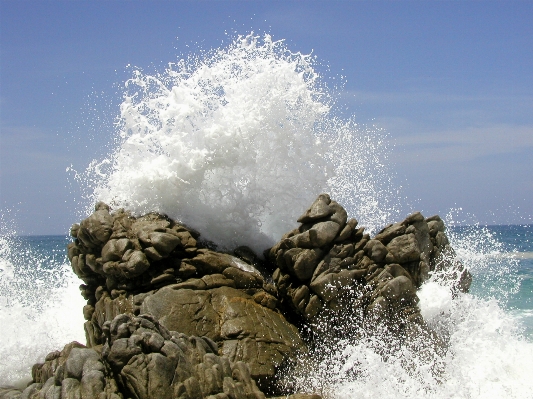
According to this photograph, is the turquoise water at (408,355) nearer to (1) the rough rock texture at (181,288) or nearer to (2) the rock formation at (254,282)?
(2) the rock formation at (254,282)

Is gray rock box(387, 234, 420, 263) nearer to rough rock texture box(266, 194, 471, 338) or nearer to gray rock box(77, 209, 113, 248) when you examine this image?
rough rock texture box(266, 194, 471, 338)

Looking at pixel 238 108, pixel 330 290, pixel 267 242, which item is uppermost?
pixel 238 108

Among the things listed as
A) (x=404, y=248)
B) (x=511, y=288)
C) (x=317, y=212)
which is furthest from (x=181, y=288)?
(x=511, y=288)

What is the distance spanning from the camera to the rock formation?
30.0ft

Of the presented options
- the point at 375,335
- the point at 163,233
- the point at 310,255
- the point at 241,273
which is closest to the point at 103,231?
the point at 163,233

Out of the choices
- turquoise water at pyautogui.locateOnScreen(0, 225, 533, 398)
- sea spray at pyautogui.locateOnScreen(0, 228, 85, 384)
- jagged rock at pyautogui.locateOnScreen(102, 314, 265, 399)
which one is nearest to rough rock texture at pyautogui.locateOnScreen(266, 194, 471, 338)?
turquoise water at pyautogui.locateOnScreen(0, 225, 533, 398)

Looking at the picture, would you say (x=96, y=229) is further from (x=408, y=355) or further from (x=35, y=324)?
(x=408, y=355)

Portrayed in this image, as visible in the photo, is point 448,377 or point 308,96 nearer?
point 448,377

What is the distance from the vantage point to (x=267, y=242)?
453 inches

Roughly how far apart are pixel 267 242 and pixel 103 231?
9.34ft

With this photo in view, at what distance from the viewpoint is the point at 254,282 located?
10.2 metres

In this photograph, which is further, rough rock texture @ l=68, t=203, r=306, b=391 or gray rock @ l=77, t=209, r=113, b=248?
gray rock @ l=77, t=209, r=113, b=248

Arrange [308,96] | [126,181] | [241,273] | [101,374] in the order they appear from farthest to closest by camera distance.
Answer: [308,96] → [126,181] → [241,273] → [101,374]

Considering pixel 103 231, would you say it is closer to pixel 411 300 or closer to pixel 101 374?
pixel 101 374
